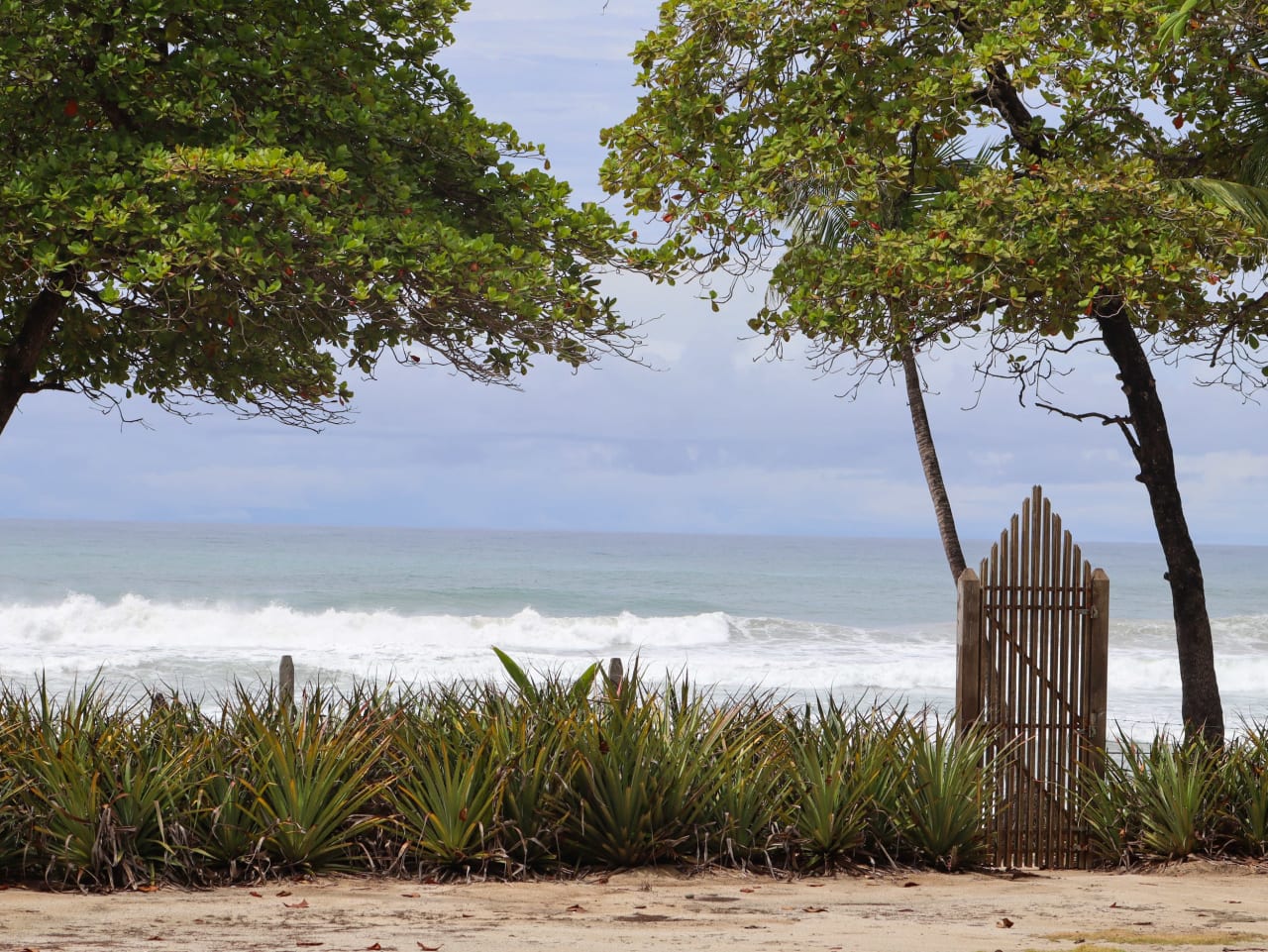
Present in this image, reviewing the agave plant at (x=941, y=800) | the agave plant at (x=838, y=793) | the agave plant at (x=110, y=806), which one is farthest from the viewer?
the agave plant at (x=941, y=800)

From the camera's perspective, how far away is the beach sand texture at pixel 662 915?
18.1 ft

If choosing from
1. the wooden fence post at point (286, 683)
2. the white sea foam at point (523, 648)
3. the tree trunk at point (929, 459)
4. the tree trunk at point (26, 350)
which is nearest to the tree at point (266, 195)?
the tree trunk at point (26, 350)

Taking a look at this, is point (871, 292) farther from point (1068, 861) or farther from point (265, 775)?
point (265, 775)

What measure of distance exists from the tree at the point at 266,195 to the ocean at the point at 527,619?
16.5 ft

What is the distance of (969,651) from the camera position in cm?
848

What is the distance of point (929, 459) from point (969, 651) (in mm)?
5161

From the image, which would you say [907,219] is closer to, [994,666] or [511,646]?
[994,666]

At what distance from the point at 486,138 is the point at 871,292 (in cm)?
369

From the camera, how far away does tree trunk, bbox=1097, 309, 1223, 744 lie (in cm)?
1212

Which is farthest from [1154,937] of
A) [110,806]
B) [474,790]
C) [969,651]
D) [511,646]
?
[511,646]

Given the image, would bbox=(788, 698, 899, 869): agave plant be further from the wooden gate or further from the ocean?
the ocean

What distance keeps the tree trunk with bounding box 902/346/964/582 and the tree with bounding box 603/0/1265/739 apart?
681 mm

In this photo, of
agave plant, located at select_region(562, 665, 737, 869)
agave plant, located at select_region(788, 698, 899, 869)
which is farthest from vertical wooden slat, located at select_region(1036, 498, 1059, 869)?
agave plant, located at select_region(562, 665, 737, 869)

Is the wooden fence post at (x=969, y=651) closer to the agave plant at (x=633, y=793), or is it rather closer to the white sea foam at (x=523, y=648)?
the agave plant at (x=633, y=793)
